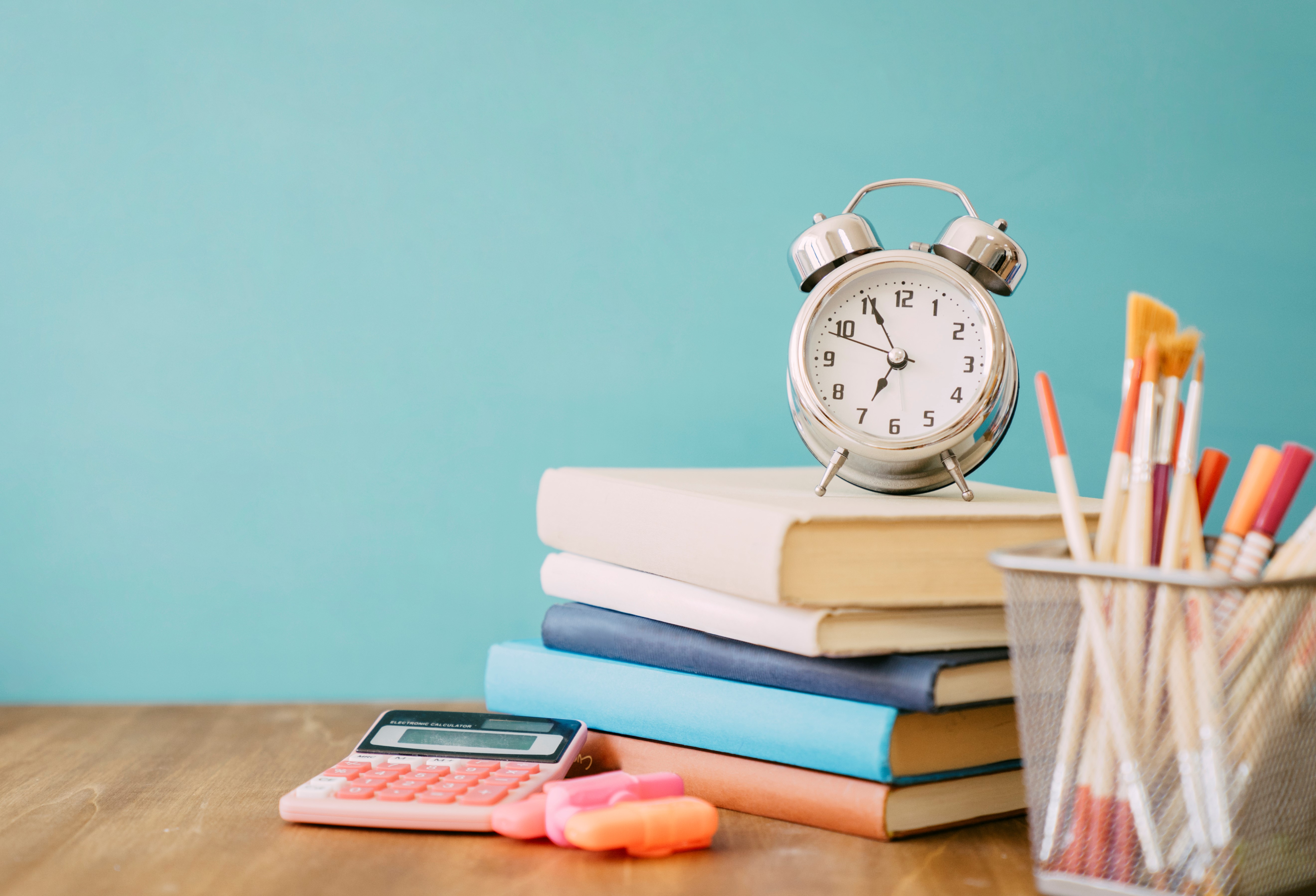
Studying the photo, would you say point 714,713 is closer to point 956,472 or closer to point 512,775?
point 512,775

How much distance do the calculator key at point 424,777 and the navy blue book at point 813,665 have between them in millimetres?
170

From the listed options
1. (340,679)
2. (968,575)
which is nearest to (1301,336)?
(968,575)

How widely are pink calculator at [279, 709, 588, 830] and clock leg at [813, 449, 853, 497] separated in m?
0.25

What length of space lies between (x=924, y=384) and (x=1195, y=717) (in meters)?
0.34

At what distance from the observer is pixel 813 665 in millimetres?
691

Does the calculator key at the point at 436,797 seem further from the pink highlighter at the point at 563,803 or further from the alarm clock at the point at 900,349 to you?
the alarm clock at the point at 900,349

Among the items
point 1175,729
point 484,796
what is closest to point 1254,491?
point 1175,729

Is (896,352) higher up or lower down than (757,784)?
higher up

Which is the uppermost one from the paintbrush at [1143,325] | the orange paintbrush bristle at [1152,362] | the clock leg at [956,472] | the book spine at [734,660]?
the paintbrush at [1143,325]

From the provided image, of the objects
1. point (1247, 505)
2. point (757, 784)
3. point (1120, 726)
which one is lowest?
point (757, 784)

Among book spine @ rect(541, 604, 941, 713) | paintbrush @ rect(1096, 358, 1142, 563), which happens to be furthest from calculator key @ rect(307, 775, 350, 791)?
paintbrush @ rect(1096, 358, 1142, 563)

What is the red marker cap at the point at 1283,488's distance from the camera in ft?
1.81

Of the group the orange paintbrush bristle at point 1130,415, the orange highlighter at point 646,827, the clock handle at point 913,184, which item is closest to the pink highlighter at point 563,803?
the orange highlighter at point 646,827

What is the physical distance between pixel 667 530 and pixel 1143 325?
0.33 m
